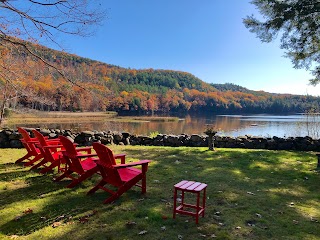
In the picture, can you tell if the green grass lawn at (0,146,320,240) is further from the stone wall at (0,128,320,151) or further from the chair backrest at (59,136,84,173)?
the stone wall at (0,128,320,151)

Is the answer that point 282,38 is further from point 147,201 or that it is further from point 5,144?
point 5,144

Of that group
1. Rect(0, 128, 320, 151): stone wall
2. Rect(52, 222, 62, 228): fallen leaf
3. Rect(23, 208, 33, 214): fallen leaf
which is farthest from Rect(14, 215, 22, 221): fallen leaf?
Rect(0, 128, 320, 151): stone wall

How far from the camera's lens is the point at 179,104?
86188 mm

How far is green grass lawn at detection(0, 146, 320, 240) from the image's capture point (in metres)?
3.21

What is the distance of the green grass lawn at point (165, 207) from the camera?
3205mm

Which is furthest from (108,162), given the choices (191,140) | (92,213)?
(191,140)

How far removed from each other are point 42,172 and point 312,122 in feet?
45.2

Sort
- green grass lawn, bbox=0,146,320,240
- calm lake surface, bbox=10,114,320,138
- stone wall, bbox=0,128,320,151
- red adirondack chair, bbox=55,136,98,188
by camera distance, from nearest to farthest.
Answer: green grass lawn, bbox=0,146,320,240 < red adirondack chair, bbox=55,136,98,188 < stone wall, bbox=0,128,320,151 < calm lake surface, bbox=10,114,320,138

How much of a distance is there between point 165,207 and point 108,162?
1.09 m

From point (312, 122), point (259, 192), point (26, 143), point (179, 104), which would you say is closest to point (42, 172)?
point (26, 143)

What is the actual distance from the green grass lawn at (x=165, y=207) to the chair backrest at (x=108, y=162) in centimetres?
35

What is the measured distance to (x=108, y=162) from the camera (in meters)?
4.11

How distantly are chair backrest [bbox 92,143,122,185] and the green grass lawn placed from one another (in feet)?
1.15

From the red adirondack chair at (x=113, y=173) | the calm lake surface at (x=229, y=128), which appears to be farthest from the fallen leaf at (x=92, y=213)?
the calm lake surface at (x=229, y=128)
